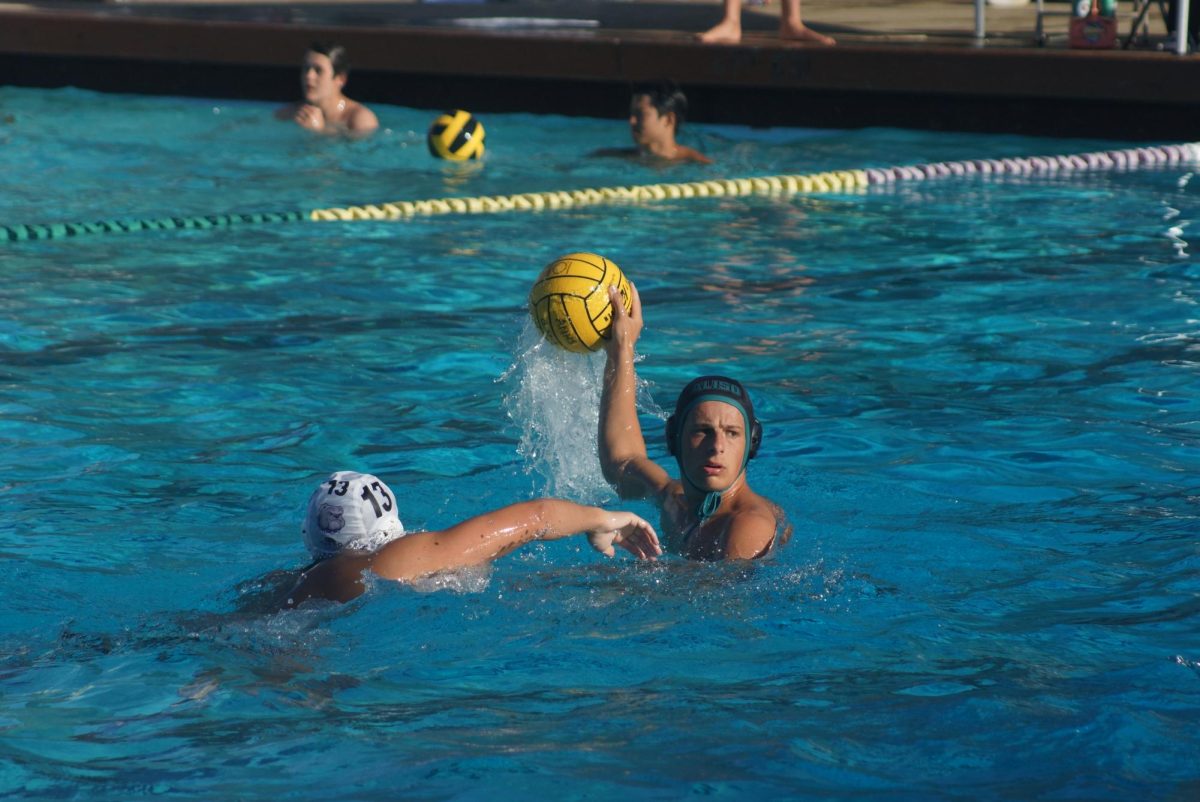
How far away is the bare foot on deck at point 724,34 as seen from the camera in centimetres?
1249

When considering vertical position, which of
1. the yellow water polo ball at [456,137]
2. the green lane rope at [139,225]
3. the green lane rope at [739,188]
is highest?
the yellow water polo ball at [456,137]

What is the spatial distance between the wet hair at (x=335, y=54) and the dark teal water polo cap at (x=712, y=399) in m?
8.70

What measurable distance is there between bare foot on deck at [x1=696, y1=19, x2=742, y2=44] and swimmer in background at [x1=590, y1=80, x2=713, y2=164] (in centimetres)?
148

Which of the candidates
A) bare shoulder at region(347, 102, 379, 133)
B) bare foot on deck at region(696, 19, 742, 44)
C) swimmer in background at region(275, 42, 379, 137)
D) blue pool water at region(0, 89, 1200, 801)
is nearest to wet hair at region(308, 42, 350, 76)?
swimmer in background at region(275, 42, 379, 137)

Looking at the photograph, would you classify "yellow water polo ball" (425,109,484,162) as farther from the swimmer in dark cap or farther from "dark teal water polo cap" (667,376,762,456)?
"dark teal water polo cap" (667,376,762,456)

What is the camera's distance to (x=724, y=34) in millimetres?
12547

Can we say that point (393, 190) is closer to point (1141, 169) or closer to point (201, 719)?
point (1141, 169)

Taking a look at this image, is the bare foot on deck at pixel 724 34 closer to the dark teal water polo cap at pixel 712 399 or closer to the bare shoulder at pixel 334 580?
the dark teal water polo cap at pixel 712 399

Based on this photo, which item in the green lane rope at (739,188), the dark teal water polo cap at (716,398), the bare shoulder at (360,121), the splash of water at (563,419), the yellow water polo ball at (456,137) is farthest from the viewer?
the bare shoulder at (360,121)

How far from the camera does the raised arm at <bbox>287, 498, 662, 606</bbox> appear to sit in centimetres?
398

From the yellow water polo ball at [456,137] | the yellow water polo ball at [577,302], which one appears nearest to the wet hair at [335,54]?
the yellow water polo ball at [456,137]

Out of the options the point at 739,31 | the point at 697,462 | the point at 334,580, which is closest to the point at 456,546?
the point at 334,580

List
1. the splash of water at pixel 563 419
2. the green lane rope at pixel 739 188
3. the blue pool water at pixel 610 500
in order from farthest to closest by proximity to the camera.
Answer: the green lane rope at pixel 739 188 → the splash of water at pixel 563 419 → the blue pool water at pixel 610 500

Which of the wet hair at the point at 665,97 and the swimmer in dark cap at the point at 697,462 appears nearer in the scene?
the swimmer in dark cap at the point at 697,462
